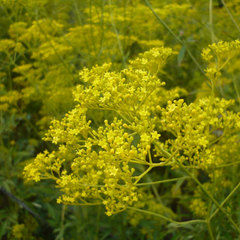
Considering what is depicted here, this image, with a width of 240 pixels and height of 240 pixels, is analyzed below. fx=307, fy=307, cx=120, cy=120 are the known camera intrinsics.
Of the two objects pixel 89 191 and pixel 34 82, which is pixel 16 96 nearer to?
pixel 34 82

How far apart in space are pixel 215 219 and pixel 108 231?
1231mm

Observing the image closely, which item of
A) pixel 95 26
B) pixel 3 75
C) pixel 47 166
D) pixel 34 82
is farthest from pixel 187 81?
pixel 47 166

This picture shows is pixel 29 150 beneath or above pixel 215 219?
beneath

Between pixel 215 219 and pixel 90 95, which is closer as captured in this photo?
pixel 90 95

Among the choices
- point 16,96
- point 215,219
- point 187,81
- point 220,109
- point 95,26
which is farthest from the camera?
point 187,81

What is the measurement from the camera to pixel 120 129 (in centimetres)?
157

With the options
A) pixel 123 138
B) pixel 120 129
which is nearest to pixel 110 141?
pixel 123 138

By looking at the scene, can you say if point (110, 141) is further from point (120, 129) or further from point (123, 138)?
point (120, 129)

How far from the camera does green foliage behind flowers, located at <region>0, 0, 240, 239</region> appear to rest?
1.47 m

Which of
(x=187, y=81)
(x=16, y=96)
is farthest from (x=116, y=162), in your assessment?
(x=187, y=81)

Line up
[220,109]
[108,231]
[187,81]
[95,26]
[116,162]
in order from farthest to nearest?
[187,81], [95,26], [108,231], [220,109], [116,162]

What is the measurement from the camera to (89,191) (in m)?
1.53

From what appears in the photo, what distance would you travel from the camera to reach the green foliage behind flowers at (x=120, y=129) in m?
1.47

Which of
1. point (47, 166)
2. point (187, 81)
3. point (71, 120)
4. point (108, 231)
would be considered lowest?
point (108, 231)
